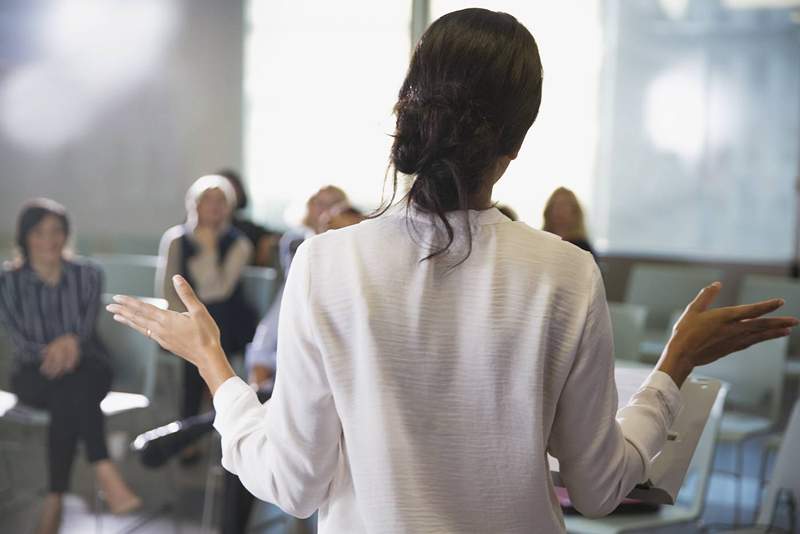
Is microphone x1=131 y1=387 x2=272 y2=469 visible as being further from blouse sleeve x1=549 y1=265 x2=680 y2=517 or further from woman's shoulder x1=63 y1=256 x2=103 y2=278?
blouse sleeve x1=549 y1=265 x2=680 y2=517

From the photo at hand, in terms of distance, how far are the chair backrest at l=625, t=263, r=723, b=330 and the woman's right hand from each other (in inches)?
192

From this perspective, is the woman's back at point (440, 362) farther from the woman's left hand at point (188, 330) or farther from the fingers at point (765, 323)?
the fingers at point (765, 323)

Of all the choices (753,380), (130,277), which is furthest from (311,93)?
(753,380)

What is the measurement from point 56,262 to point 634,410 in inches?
132

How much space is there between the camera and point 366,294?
40.6 inches

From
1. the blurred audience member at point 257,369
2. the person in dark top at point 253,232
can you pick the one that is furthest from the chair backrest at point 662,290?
the blurred audience member at point 257,369

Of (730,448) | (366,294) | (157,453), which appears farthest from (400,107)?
→ (730,448)

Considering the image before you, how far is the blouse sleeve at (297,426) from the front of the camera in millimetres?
1044

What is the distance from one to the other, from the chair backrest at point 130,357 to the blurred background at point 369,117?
2.10m

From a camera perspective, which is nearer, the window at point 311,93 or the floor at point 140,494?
the floor at point 140,494

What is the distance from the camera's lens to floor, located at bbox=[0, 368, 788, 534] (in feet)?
13.0

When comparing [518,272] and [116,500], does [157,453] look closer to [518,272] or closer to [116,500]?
[116,500]

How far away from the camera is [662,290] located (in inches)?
239

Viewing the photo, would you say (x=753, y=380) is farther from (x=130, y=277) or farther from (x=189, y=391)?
(x=130, y=277)
